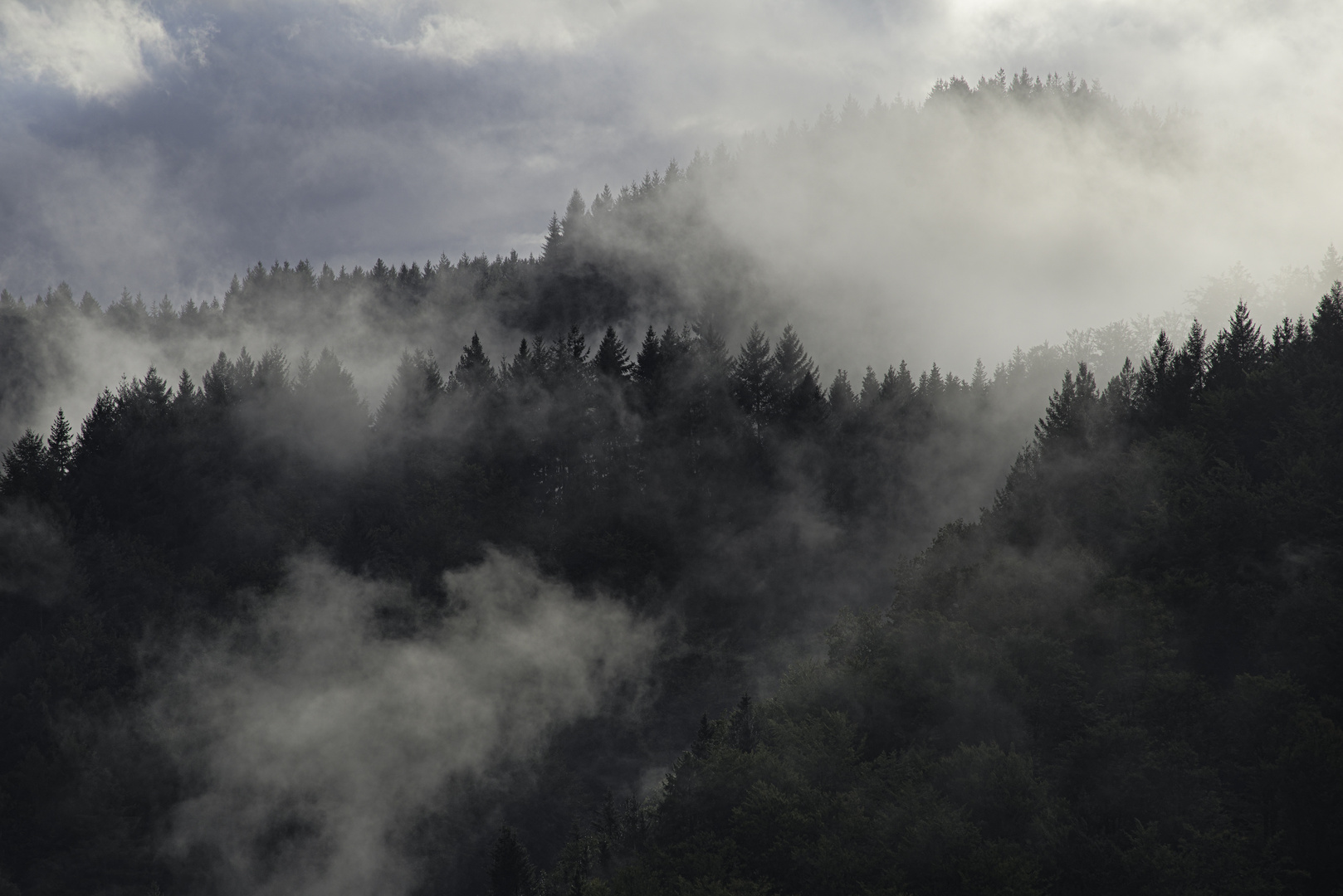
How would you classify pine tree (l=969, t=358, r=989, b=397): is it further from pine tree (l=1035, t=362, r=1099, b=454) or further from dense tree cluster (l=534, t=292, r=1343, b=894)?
dense tree cluster (l=534, t=292, r=1343, b=894)

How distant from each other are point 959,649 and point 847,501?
30.3 meters

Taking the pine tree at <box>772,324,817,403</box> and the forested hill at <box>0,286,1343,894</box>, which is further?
the pine tree at <box>772,324,817,403</box>

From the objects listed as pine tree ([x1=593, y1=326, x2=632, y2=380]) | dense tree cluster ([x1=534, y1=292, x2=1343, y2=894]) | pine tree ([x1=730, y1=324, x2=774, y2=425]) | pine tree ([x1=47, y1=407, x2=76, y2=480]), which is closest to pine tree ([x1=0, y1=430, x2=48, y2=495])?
pine tree ([x1=47, y1=407, x2=76, y2=480])

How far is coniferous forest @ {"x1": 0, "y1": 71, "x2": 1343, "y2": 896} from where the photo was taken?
3158 cm

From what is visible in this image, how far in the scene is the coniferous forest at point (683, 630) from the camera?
31.6 meters

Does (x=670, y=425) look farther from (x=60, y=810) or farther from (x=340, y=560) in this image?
(x=60, y=810)

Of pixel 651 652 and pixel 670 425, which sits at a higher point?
pixel 670 425

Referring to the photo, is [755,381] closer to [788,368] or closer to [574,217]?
[788,368]

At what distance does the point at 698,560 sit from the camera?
6494 centimetres

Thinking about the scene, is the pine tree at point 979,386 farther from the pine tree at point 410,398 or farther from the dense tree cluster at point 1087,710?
the pine tree at point 410,398

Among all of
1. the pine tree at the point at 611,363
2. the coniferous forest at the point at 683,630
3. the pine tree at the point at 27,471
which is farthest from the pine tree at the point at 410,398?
→ the pine tree at the point at 27,471

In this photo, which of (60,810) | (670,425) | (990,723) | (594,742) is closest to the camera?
(990,723)

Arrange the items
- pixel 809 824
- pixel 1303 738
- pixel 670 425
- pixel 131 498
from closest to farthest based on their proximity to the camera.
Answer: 1. pixel 1303 738
2. pixel 809 824
3. pixel 131 498
4. pixel 670 425

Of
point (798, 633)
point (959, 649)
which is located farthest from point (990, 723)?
point (798, 633)
